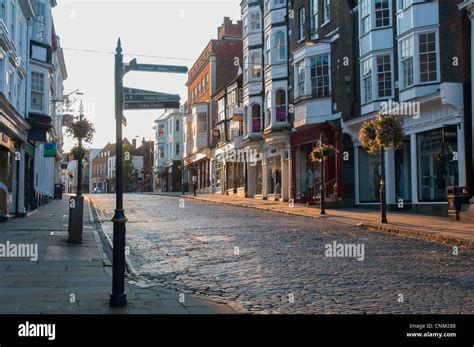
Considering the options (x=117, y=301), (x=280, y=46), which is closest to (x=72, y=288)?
(x=117, y=301)

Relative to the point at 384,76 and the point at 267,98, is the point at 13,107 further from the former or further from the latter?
the point at 267,98

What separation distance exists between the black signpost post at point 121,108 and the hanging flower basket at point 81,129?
22.2ft

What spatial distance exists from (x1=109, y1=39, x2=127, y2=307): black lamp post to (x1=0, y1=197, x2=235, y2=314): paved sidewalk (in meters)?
0.20

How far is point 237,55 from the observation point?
5516 centimetres

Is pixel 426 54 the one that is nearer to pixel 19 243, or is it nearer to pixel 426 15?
pixel 426 15

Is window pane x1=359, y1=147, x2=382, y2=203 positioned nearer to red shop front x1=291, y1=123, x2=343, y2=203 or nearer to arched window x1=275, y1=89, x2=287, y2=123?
red shop front x1=291, y1=123, x2=343, y2=203

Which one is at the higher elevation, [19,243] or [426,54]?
[426,54]

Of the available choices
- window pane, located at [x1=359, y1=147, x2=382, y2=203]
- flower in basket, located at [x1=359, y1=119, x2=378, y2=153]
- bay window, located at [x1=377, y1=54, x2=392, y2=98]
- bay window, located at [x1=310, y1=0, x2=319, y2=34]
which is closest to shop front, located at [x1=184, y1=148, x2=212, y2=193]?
bay window, located at [x1=310, y1=0, x2=319, y2=34]

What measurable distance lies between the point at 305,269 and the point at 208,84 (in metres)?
48.0

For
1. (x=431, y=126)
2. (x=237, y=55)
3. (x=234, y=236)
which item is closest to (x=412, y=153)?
(x=431, y=126)

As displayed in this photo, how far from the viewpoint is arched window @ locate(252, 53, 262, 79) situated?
38719 mm

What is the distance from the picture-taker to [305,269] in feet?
31.7

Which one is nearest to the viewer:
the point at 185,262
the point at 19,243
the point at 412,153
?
the point at 185,262
